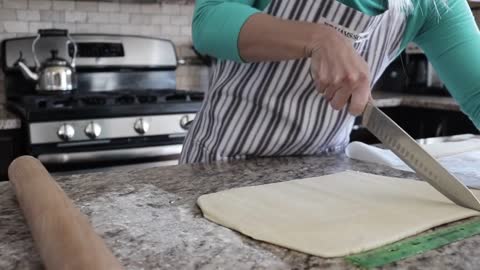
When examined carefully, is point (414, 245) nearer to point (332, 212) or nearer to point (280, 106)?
point (332, 212)

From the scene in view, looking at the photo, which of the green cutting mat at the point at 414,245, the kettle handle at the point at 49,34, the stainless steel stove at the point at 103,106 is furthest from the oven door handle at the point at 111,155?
the green cutting mat at the point at 414,245

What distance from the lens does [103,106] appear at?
1.74 meters

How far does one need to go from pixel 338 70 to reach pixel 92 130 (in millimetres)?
1197

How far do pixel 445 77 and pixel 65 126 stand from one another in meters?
1.16

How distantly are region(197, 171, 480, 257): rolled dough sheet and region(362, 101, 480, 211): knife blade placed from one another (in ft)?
0.05

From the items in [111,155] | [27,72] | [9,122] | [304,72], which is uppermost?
[304,72]

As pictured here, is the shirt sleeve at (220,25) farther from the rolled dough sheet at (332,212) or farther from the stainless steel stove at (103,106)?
the stainless steel stove at (103,106)

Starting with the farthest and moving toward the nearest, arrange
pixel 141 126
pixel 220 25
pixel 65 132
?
pixel 141 126 → pixel 65 132 → pixel 220 25

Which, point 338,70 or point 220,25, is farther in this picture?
point 220,25

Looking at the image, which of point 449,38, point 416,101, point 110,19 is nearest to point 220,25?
point 449,38

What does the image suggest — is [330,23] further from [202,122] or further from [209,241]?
[209,241]

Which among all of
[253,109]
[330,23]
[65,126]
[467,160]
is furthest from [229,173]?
[65,126]

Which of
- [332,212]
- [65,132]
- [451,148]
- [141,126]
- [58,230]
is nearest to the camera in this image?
[58,230]

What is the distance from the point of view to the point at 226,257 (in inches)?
19.5
